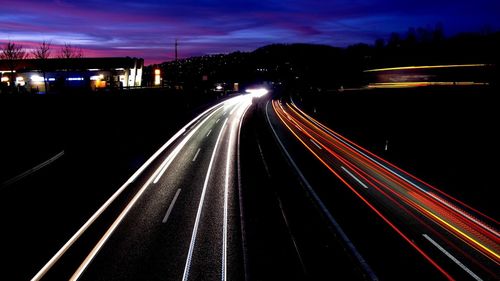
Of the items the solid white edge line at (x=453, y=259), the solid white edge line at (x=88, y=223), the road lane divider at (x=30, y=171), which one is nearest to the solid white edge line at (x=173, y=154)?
the solid white edge line at (x=88, y=223)

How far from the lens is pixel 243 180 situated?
59.2ft

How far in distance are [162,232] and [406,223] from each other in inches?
369

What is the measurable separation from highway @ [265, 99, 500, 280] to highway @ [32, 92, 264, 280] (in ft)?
14.7

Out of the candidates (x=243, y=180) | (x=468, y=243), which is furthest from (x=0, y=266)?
(x=468, y=243)

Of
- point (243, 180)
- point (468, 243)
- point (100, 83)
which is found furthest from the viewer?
point (100, 83)

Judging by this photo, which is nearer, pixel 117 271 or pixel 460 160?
pixel 117 271

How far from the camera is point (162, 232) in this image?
11812mm

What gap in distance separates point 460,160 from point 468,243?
11422mm

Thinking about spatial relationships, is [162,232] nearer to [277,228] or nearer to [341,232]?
[277,228]

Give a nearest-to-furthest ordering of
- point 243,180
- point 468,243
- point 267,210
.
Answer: point 468,243
point 267,210
point 243,180

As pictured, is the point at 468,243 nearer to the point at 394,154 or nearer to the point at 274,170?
the point at 274,170

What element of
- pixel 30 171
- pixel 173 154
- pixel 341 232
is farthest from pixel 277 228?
pixel 173 154

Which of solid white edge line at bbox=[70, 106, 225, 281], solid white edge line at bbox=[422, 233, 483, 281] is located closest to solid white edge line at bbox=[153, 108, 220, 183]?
solid white edge line at bbox=[70, 106, 225, 281]

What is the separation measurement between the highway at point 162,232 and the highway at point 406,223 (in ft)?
14.7
